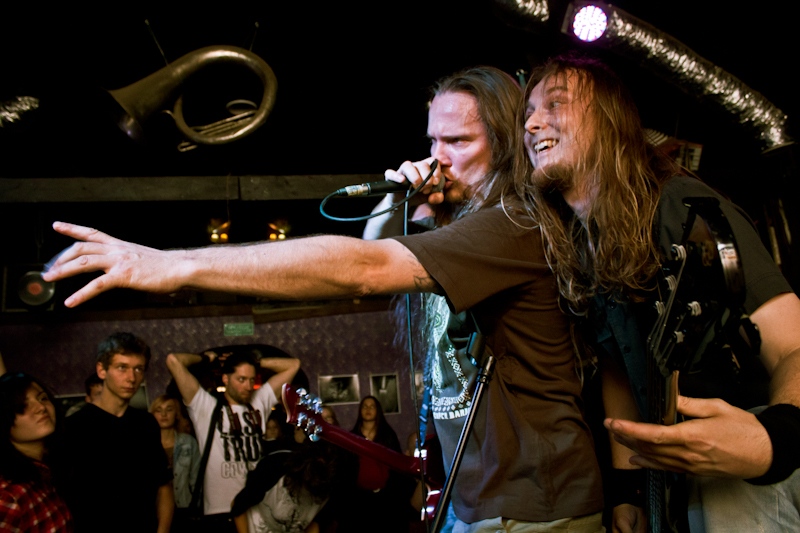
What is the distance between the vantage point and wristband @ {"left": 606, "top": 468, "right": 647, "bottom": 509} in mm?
1816

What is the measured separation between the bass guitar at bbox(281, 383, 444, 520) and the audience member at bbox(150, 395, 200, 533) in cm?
199

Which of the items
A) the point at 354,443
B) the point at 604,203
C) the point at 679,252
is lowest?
the point at 354,443

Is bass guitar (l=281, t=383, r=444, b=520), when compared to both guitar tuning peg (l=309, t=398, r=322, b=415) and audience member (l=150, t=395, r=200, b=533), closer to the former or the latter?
guitar tuning peg (l=309, t=398, r=322, b=415)

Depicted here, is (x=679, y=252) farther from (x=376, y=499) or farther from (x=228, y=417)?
(x=228, y=417)

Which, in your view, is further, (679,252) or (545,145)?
(545,145)

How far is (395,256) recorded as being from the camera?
1269mm

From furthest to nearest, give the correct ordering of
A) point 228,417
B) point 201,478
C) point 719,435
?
point 228,417
point 201,478
point 719,435

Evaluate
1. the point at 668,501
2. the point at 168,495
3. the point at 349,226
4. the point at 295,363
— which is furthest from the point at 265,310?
the point at 668,501

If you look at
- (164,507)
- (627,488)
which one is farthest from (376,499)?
(627,488)

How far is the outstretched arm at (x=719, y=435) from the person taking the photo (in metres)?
1.07

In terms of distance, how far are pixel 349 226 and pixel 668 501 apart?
4761 millimetres

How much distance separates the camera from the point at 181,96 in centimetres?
369

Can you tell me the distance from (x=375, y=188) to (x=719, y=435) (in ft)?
3.87

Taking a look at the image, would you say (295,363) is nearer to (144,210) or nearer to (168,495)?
(168,495)
